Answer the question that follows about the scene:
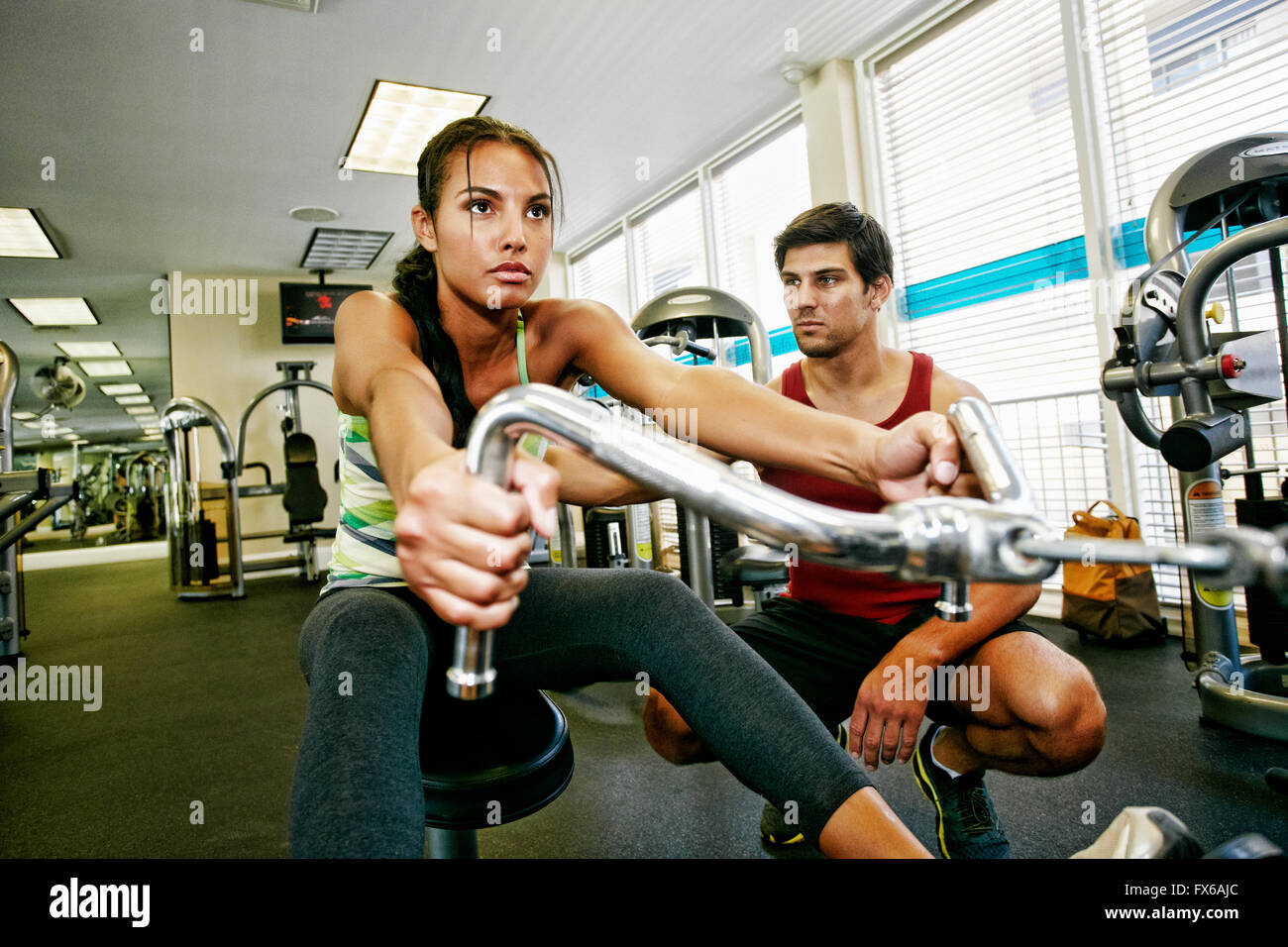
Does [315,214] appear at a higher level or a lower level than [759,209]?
higher

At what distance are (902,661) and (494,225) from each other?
2.95ft

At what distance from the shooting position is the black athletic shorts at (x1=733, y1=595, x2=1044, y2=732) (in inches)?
51.7

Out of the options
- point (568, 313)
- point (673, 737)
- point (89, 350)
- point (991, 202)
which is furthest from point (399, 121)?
point (89, 350)

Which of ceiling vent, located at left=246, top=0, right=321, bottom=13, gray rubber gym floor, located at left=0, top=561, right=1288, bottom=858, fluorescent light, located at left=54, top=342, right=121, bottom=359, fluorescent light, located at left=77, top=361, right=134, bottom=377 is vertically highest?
fluorescent light, located at left=77, top=361, right=134, bottom=377

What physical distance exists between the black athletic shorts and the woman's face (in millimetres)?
806

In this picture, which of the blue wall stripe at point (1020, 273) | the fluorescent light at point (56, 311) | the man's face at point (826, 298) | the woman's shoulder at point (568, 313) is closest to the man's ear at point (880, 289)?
the man's face at point (826, 298)

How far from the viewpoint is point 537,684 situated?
911 mm

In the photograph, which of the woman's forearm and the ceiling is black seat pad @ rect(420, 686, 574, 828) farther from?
the ceiling

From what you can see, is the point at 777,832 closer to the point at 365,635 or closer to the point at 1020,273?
the point at 365,635

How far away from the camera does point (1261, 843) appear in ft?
1.61

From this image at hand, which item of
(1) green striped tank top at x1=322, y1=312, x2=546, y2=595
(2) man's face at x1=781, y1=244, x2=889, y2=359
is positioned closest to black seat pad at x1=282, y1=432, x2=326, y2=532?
(2) man's face at x1=781, y1=244, x2=889, y2=359

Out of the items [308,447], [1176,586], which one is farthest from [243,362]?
[1176,586]
